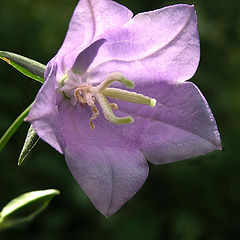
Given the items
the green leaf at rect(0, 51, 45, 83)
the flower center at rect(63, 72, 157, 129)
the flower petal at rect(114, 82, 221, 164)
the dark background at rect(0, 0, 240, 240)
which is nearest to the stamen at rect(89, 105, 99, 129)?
the flower center at rect(63, 72, 157, 129)

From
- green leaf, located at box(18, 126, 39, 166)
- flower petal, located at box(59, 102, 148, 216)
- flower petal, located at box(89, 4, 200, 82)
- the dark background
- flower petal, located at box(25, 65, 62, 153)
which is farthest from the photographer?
the dark background

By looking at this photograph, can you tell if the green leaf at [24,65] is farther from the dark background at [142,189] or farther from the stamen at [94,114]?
the dark background at [142,189]

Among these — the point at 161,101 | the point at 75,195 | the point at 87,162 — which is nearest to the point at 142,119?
the point at 161,101

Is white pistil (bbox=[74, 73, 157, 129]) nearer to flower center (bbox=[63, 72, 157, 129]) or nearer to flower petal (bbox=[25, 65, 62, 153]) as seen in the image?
flower center (bbox=[63, 72, 157, 129])

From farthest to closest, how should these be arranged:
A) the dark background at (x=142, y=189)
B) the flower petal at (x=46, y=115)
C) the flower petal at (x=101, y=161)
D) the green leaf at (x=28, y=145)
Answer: the dark background at (x=142, y=189) < the flower petal at (x=101, y=161) < the green leaf at (x=28, y=145) < the flower petal at (x=46, y=115)

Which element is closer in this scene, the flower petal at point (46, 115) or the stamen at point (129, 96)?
the flower petal at point (46, 115)

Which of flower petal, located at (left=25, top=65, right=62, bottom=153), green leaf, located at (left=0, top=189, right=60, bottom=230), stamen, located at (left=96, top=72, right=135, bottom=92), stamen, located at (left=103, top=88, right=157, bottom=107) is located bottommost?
green leaf, located at (left=0, top=189, right=60, bottom=230)

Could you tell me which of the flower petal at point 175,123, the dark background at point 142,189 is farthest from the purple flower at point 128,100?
the dark background at point 142,189

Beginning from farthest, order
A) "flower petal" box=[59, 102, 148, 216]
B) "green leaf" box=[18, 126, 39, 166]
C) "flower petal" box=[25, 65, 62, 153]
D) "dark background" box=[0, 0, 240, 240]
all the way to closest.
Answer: "dark background" box=[0, 0, 240, 240] → "flower petal" box=[59, 102, 148, 216] → "green leaf" box=[18, 126, 39, 166] → "flower petal" box=[25, 65, 62, 153]

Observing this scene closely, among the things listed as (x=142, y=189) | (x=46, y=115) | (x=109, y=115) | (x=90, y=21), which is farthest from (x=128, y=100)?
(x=142, y=189)
